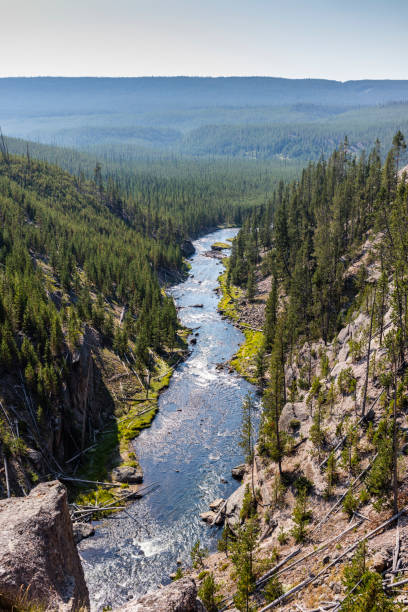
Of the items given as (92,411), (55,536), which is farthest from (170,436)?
(55,536)

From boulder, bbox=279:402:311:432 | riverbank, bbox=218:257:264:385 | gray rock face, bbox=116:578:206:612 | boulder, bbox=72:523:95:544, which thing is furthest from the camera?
riverbank, bbox=218:257:264:385

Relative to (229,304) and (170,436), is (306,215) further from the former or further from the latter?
(170,436)

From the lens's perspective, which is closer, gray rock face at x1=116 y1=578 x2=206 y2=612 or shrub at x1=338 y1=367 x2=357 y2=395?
gray rock face at x1=116 y1=578 x2=206 y2=612

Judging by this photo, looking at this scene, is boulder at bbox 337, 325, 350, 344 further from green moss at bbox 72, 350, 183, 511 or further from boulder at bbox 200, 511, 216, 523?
green moss at bbox 72, 350, 183, 511

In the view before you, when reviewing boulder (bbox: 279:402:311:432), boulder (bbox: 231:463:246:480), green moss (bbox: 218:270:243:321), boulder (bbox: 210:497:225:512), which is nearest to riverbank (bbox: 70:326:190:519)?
boulder (bbox: 210:497:225:512)

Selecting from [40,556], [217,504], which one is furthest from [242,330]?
[40,556]

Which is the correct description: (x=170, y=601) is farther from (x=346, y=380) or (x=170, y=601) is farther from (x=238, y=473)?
(x=238, y=473)
